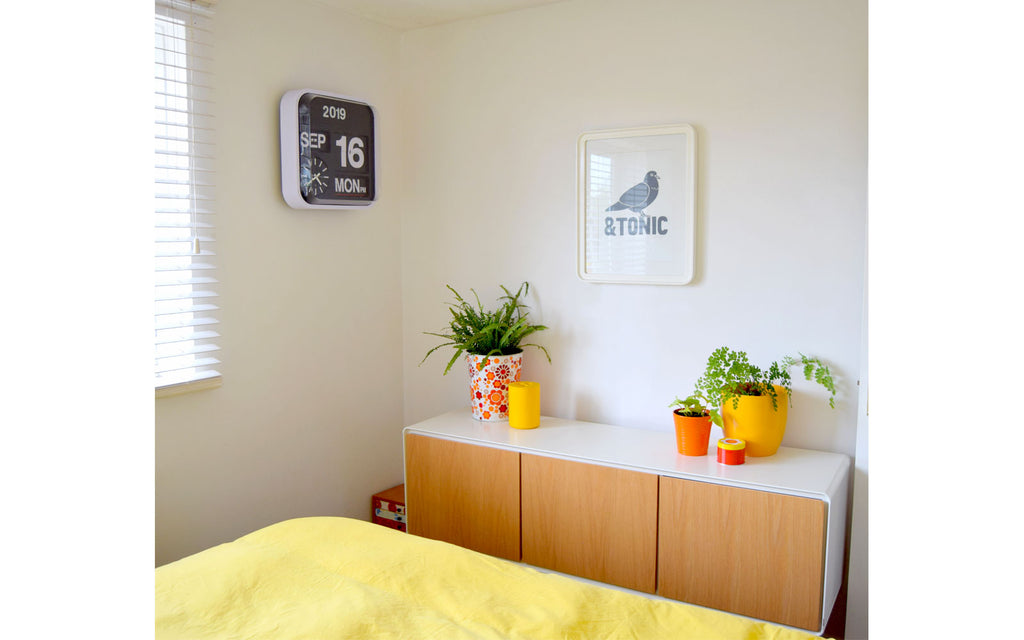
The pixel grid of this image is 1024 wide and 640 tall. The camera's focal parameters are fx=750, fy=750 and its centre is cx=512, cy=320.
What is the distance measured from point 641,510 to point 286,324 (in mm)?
1529

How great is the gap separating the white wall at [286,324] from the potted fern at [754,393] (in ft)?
4.94

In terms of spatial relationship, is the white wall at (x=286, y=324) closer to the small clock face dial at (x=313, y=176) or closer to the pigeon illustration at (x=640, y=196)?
the small clock face dial at (x=313, y=176)

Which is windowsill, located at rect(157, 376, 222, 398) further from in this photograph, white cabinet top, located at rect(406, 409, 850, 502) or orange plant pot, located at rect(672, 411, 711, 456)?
orange plant pot, located at rect(672, 411, 711, 456)

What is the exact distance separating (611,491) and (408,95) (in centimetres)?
198

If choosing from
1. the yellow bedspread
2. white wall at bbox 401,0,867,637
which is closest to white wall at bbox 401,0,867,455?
white wall at bbox 401,0,867,637

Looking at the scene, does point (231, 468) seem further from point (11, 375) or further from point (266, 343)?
point (11, 375)

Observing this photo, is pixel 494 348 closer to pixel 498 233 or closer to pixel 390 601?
pixel 498 233

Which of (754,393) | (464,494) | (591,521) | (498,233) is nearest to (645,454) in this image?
(591,521)

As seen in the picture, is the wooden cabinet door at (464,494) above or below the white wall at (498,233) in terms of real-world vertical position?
below

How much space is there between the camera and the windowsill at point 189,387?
2.47m

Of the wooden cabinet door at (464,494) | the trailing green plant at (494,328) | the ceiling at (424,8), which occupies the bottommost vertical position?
the wooden cabinet door at (464,494)

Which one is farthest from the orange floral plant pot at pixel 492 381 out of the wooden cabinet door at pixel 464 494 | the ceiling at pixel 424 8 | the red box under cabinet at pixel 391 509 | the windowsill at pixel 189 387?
the ceiling at pixel 424 8

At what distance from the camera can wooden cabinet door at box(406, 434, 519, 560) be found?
2.74 m

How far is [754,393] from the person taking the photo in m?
2.54
